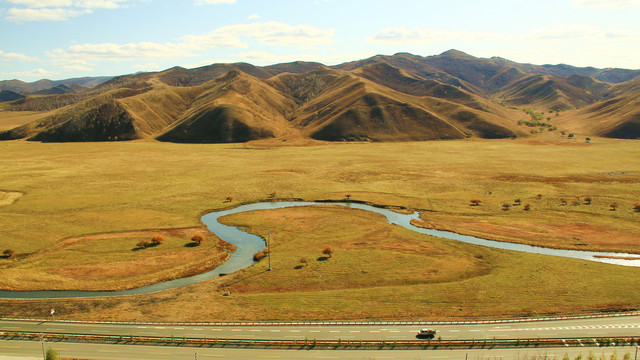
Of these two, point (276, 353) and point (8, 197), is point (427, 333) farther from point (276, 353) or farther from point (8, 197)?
point (8, 197)

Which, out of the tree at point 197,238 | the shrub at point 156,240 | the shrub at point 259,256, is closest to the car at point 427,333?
the shrub at point 259,256

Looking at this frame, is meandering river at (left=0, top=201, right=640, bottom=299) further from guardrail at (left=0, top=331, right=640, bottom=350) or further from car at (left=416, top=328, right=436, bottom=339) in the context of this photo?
car at (left=416, top=328, right=436, bottom=339)

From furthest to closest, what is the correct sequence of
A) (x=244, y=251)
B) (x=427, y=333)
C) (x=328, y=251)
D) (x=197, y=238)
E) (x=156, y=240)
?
(x=197, y=238) < (x=156, y=240) < (x=244, y=251) < (x=328, y=251) < (x=427, y=333)

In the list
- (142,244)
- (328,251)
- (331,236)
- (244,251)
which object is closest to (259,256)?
(244,251)

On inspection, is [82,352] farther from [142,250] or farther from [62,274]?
[142,250]

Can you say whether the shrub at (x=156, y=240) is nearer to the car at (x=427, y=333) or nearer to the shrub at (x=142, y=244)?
the shrub at (x=142, y=244)

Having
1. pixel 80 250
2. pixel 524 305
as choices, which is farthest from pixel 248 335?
pixel 80 250

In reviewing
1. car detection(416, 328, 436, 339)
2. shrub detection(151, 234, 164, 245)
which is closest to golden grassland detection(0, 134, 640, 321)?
shrub detection(151, 234, 164, 245)
